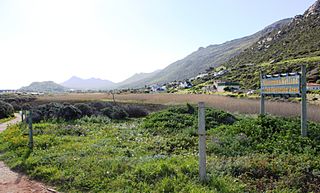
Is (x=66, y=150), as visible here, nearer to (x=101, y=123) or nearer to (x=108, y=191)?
(x=108, y=191)

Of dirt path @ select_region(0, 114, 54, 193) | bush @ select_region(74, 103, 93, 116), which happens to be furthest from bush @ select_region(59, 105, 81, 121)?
dirt path @ select_region(0, 114, 54, 193)

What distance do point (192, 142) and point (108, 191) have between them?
4.97m

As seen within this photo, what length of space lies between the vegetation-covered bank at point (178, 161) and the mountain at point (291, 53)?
47.7 meters

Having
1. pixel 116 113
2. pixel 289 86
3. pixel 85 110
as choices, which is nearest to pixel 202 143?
pixel 289 86

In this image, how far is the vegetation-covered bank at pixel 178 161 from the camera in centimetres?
614

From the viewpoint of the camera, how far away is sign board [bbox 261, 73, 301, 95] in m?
10.2

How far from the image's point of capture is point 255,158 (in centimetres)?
761

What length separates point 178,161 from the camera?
7430 millimetres

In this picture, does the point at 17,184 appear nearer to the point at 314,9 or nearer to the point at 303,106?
the point at 303,106

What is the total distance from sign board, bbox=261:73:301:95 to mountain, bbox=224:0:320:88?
147 feet

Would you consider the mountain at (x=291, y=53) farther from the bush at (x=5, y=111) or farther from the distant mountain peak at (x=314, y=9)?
the bush at (x=5, y=111)

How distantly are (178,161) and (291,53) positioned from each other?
88372 millimetres

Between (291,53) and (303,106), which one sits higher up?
(291,53)

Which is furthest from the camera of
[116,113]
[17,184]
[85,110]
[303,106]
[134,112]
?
[134,112]
